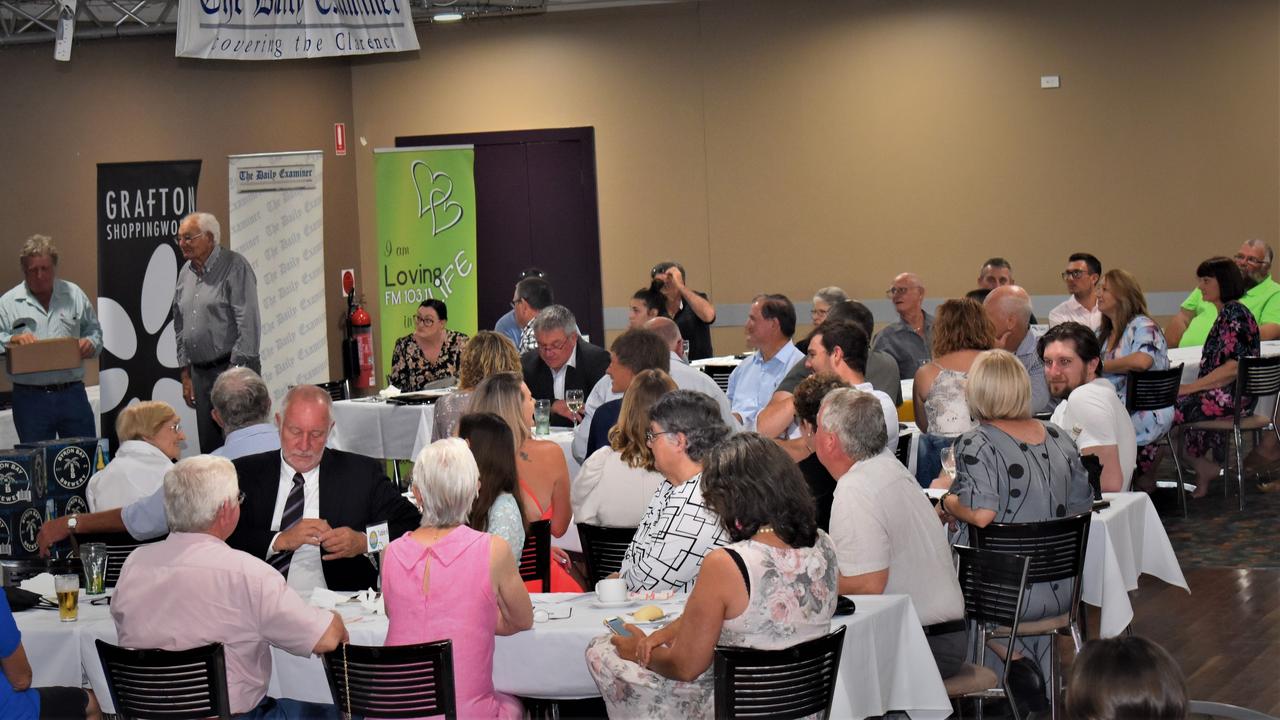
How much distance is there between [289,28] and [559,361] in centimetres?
363

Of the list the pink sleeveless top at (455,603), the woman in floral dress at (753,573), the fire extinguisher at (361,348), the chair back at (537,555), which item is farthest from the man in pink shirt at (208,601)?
the fire extinguisher at (361,348)

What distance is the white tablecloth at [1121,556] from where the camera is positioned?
491cm

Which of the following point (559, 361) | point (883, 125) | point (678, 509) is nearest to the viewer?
point (678, 509)

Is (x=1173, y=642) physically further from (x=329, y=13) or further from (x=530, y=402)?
(x=329, y=13)

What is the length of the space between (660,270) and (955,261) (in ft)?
9.74

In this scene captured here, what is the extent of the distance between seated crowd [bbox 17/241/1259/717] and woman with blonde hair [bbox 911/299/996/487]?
0.04ft

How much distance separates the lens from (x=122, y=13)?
1094cm

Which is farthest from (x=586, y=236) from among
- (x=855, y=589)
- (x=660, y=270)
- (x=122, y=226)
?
(x=855, y=589)

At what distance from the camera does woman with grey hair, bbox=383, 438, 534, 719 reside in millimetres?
3602

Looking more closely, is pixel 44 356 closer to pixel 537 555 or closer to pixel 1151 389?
pixel 537 555

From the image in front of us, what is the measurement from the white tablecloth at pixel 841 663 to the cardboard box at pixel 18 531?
3.46m

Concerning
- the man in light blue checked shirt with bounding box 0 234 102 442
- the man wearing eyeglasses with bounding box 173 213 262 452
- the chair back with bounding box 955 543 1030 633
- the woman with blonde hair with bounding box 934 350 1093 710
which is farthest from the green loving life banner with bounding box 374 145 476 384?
the chair back with bounding box 955 543 1030 633

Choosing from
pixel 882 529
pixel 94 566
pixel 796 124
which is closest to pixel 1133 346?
pixel 882 529

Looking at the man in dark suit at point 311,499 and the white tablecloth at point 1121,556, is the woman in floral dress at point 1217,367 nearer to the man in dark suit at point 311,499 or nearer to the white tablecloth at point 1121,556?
the white tablecloth at point 1121,556
